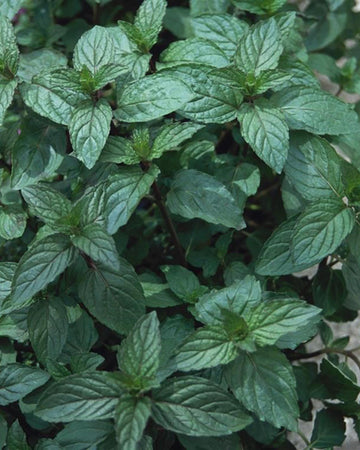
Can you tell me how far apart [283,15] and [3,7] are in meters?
0.65

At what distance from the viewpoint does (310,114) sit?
150 centimetres

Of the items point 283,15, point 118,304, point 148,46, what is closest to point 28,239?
point 118,304

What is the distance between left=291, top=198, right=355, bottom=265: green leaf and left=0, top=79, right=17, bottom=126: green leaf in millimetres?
620

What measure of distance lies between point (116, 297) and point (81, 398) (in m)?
0.22

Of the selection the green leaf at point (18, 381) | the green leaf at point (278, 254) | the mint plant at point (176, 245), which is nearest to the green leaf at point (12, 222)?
the mint plant at point (176, 245)

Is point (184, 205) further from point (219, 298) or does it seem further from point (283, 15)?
point (283, 15)

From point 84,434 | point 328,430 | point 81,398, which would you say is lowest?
point 328,430

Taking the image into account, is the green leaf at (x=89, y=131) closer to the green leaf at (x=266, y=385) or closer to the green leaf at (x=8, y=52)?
the green leaf at (x=8, y=52)

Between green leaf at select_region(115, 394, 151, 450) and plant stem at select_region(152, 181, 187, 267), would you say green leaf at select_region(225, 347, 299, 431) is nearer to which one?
green leaf at select_region(115, 394, 151, 450)

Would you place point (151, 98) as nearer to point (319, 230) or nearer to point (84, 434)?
point (319, 230)

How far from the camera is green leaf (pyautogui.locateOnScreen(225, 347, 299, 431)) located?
49.7 inches

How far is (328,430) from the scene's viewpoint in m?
1.56

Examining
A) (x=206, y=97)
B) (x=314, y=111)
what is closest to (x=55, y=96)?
(x=206, y=97)

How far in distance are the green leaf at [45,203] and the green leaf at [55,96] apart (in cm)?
15
